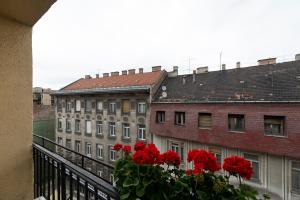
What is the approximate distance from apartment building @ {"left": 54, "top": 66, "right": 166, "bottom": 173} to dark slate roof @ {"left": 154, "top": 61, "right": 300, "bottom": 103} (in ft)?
6.09

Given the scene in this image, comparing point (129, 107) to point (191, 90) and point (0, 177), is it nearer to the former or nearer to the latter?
point (191, 90)

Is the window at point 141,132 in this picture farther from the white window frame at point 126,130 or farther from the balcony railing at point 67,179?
the balcony railing at point 67,179

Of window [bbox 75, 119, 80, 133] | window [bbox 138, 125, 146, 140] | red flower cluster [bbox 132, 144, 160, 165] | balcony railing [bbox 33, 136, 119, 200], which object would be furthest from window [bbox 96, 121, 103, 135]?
red flower cluster [bbox 132, 144, 160, 165]

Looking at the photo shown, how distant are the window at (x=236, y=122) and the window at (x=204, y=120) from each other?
119 cm

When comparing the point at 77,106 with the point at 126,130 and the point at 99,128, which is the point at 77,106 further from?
the point at 126,130

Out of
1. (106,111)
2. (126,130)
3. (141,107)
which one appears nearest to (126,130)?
(126,130)

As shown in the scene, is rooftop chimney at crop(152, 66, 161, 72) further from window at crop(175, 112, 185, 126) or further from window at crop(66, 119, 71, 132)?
window at crop(66, 119, 71, 132)

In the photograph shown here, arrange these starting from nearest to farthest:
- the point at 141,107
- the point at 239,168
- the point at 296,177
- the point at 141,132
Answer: the point at 239,168 < the point at 296,177 < the point at 141,132 < the point at 141,107

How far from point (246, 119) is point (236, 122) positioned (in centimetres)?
59

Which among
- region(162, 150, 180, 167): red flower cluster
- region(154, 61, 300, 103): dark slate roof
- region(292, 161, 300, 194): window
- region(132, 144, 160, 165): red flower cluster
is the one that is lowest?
region(292, 161, 300, 194): window

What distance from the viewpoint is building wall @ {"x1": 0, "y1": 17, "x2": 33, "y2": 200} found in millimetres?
2268

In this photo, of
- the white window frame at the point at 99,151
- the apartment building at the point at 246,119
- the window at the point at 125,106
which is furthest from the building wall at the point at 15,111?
the white window frame at the point at 99,151

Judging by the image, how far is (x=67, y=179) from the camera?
1.87 m

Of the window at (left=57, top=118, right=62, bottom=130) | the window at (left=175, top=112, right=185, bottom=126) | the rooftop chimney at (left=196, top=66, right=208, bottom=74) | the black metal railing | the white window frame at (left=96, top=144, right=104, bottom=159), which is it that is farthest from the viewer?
the window at (left=57, top=118, right=62, bottom=130)
